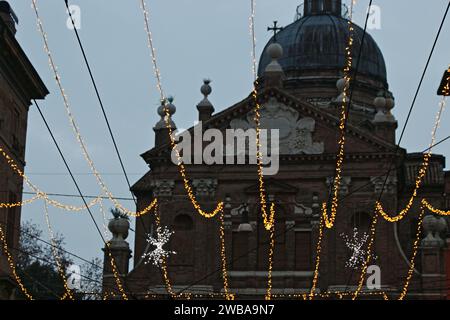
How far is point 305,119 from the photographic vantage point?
5066 centimetres

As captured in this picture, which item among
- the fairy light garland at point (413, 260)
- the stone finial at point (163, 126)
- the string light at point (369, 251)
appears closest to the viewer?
the fairy light garland at point (413, 260)

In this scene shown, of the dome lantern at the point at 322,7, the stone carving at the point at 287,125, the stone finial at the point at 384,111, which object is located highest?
the dome lantern at the point at 322,7

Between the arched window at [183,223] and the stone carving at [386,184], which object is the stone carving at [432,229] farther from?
the arched window at [183,223]

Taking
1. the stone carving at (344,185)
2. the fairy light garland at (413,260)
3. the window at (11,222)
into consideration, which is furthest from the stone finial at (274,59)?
the window at (11,222)

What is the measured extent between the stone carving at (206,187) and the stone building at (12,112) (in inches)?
467

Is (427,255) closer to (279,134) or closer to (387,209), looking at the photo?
(387,209)

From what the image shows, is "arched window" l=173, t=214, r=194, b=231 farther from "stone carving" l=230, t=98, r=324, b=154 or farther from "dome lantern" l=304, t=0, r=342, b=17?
"dome lantern" l=304, t=0, r=342, b=17

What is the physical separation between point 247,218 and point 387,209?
5.42m

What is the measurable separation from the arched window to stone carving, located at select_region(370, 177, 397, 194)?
731cm

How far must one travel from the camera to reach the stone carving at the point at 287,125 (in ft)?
165
